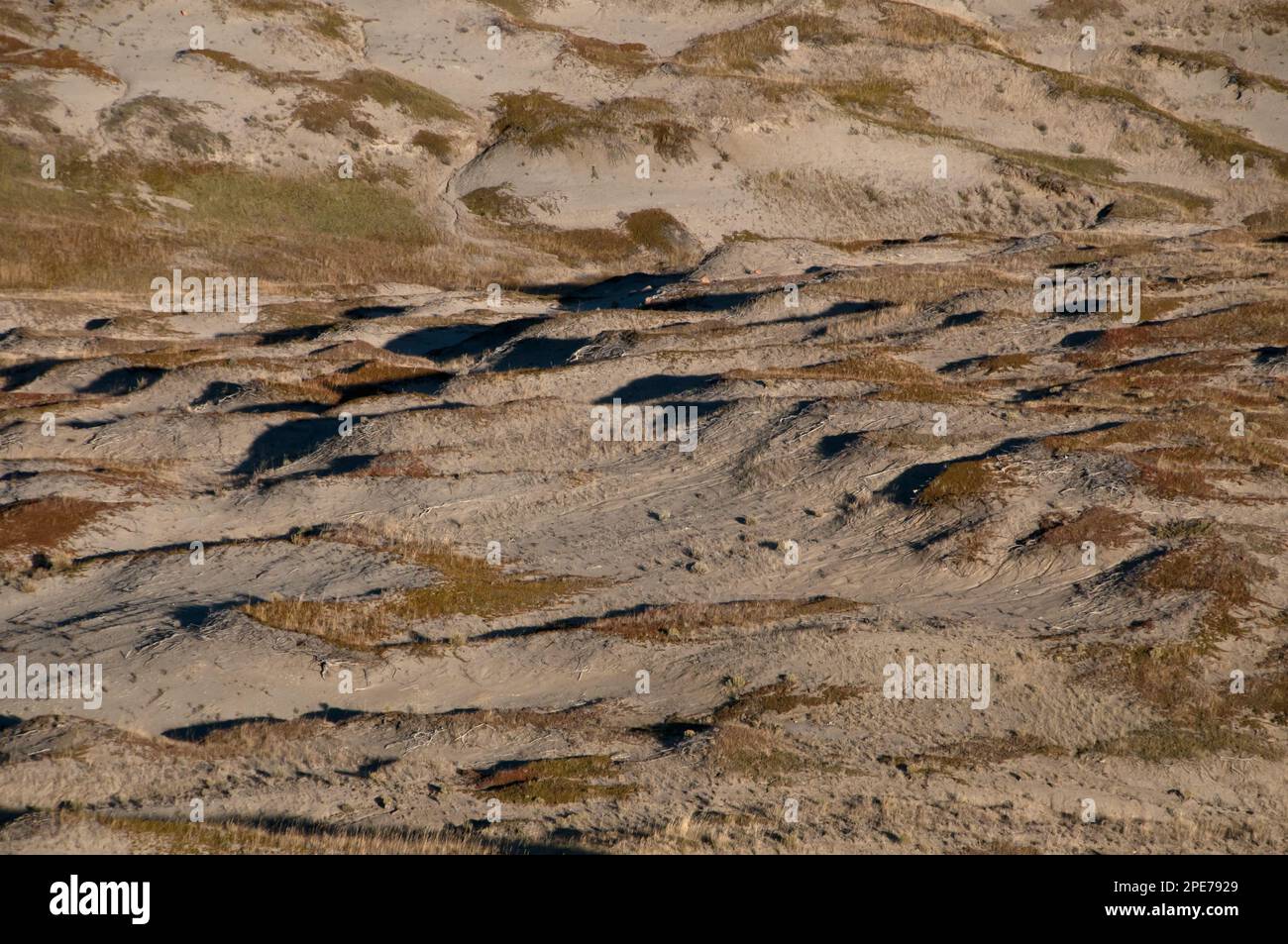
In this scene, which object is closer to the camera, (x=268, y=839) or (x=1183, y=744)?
(x=268, y=839)

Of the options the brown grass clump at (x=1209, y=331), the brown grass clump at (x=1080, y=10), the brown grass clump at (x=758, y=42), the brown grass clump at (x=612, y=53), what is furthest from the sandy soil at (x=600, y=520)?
the brown grass clump at (x=1080, y=10)

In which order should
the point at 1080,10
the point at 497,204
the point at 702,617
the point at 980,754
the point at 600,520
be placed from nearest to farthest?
the point at 980,754, the point at 702,617, the point at 600,520, the point at 497,204, the point at 1080,10

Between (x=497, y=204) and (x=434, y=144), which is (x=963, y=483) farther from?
(x=434, y=144)

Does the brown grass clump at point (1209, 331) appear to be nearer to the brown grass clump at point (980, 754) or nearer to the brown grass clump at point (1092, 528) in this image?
the brown grass clump at point (1092, 528)

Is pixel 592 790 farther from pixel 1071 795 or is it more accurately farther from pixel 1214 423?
pixel 1214 423

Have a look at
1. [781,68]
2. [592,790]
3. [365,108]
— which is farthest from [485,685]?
[781,68]

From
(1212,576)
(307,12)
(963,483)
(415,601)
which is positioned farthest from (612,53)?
(1212,576)
